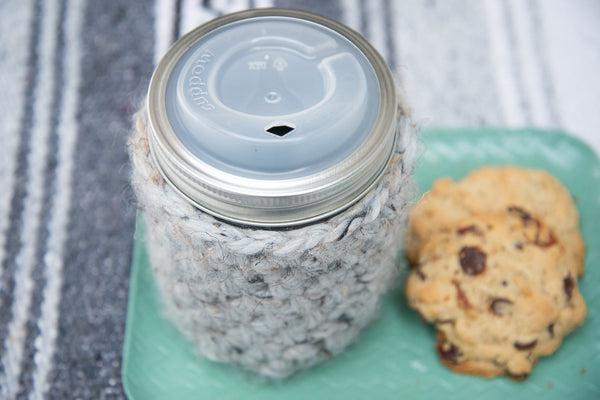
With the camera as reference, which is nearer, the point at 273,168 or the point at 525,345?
the point at 273,168

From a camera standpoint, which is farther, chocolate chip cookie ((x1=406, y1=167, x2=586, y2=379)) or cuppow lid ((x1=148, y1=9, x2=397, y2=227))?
chocolate chip cookie ((x1=406, y1=167, x2=586, y2=379))

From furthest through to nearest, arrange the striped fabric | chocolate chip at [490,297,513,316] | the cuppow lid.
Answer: the striped fabric → chocolate chip at [490,297,513,316] → the cuppow lid

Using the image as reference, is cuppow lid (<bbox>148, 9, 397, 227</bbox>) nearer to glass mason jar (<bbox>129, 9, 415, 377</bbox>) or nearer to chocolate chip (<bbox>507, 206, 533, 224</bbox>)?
glass mason jar (<bbox>129, 9, 415, 377</bbox>)

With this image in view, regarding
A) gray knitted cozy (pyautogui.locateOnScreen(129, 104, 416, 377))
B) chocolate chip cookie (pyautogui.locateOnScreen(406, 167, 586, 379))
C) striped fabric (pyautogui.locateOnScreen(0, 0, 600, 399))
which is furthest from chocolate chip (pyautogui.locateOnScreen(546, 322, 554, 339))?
striped fabric (pyautogui.locateOnScreen(0, 0, 600, 399))

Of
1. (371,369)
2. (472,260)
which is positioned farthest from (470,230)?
(371,369)

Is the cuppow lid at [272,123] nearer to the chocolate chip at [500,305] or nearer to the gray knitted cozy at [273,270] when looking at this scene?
the gray knitted cozy at [273,270]

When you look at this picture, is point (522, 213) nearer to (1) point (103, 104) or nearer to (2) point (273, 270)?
(2) point (273, 270)
